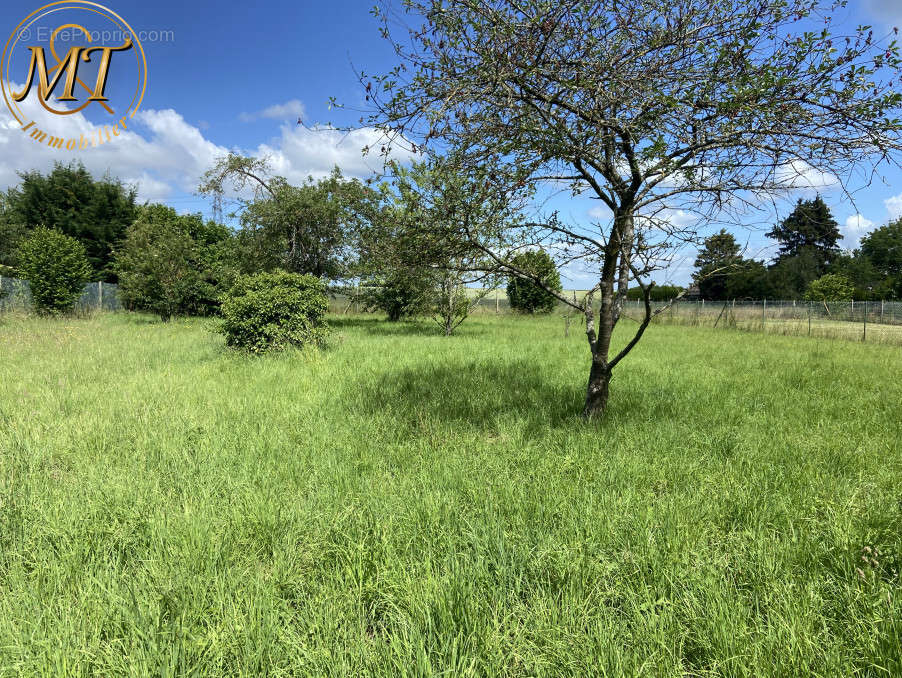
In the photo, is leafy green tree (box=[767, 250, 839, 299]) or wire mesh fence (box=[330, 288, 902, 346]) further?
leafy green tree (box=[767, 250, 839, 299])

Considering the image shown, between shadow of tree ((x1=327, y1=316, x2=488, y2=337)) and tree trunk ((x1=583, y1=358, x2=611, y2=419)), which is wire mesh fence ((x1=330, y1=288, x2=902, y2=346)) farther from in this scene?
tree trunk ((x1=583, y1=358, x2=611, y2=419))

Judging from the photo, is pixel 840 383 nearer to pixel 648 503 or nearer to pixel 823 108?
pixel 823 108

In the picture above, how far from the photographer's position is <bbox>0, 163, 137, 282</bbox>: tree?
25234mm

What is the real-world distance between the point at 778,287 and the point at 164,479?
52505 mm

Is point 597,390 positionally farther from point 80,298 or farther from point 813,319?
point 80,298

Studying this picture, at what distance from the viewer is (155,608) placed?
65.2 inches

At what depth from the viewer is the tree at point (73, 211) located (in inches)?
993

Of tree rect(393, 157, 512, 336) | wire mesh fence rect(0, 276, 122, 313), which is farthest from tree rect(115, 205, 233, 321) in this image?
tree rect(393, 157, 512, 336)

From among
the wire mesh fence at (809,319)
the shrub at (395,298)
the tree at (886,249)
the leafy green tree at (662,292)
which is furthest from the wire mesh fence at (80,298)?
the tree at (886,249)

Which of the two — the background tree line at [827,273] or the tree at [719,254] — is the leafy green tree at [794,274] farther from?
the tree at [719,254]

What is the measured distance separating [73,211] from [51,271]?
15.2 m

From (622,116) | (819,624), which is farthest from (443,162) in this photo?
(819,624)

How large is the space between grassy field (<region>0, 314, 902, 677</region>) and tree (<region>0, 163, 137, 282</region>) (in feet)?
97.5

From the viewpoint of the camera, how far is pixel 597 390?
159 inches
